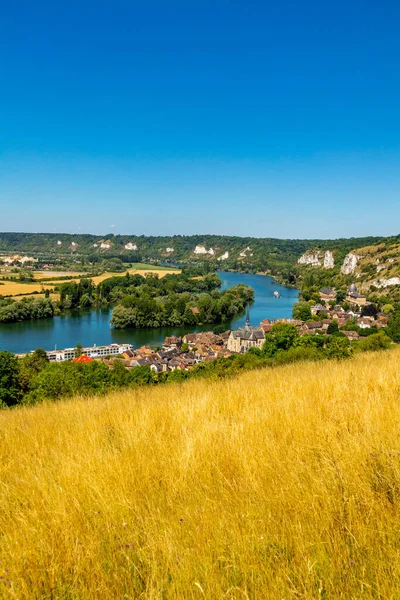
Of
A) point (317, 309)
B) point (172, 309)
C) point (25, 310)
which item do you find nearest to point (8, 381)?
point (25, 310)

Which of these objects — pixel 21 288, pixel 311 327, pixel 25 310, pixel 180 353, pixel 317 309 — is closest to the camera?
pixel 180 353

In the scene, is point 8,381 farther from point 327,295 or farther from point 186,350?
point 327,295

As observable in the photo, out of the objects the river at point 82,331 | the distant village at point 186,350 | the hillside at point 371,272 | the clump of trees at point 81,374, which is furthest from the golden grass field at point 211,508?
the hillside at point 371,272

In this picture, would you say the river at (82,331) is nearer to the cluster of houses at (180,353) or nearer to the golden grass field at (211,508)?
the cluster of houses at (180,353)

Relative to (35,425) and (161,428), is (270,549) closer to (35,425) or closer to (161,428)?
(161,428)

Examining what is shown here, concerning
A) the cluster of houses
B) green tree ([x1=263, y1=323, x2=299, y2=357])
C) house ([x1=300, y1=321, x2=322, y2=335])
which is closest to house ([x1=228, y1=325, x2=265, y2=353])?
the cluster of houses

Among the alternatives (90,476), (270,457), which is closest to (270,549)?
(270,457)
